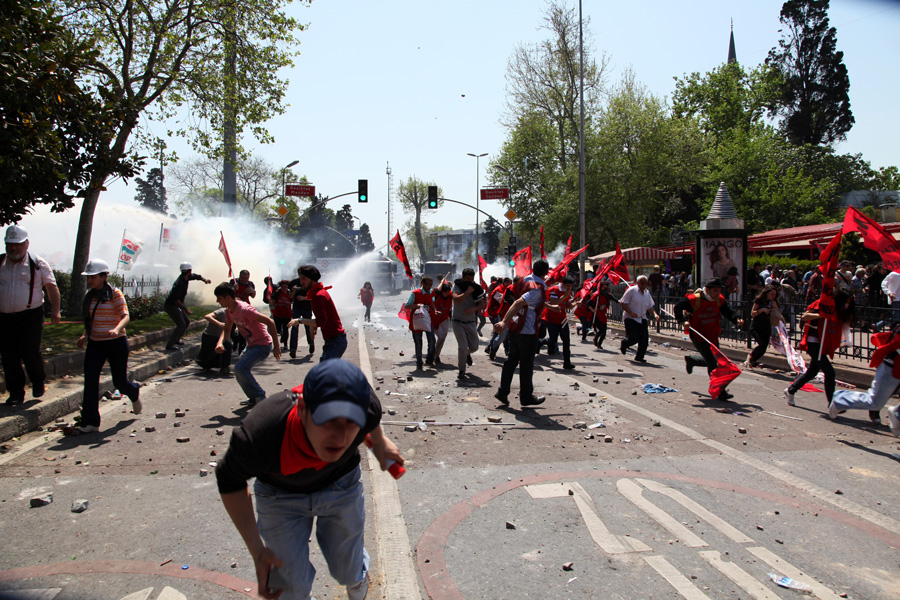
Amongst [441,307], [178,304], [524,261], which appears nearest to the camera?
[441,307]

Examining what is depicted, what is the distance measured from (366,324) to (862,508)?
18863 mm

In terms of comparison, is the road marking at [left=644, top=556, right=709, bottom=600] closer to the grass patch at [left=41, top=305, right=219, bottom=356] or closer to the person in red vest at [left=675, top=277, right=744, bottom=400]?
the person in red vest at [left=675, top=277, right=744, bottom=400]

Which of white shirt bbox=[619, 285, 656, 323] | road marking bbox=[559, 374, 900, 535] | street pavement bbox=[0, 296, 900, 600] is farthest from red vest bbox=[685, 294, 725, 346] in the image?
white shirt bbox=[619, 285, 656, 323]

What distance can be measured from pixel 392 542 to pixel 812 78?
6238 cm

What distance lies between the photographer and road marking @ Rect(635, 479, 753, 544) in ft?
12.9

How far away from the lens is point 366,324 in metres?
22.4

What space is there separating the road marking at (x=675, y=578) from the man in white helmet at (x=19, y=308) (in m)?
6.42

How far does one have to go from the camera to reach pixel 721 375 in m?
8.27

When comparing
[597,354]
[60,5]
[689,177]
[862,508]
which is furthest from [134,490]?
[689,177]

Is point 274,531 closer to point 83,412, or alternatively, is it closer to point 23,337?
point 83,412

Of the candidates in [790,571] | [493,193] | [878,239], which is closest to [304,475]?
[790,571]

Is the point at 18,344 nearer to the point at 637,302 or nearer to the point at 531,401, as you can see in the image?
the point at 531,401

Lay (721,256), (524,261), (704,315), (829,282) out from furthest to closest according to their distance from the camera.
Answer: (721,256) < (524,261) < (704,315) < (829,282)

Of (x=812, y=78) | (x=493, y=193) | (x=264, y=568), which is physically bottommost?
(x=264, y=568)
